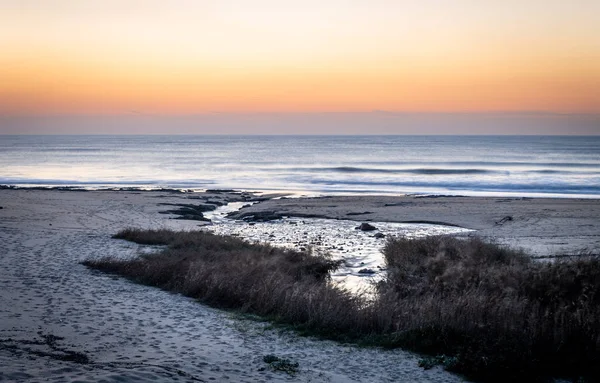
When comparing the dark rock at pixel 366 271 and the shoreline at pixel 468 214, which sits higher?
the shoreline at pixel 468 214

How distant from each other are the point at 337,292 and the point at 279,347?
3024mm

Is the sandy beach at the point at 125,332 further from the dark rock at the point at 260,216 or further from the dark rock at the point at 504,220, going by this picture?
the dark rock at the point at 260,216

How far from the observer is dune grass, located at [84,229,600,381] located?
9.07m

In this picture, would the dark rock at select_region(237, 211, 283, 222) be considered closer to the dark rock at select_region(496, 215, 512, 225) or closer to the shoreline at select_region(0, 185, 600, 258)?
the shoreline at select_region(0, 185, 600, 258)

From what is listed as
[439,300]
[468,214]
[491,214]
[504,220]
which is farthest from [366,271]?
[491,214]

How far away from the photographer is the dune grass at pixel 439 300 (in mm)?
9070

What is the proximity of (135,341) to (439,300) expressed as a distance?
6379mm

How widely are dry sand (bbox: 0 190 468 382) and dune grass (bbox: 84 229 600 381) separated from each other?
22.9 inches

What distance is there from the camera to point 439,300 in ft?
38.5

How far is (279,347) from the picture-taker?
988 cm

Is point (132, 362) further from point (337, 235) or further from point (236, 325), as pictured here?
point (337, 235)

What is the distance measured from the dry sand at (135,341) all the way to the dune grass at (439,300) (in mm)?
582

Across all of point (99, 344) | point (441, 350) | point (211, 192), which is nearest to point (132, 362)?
point (99, 344)

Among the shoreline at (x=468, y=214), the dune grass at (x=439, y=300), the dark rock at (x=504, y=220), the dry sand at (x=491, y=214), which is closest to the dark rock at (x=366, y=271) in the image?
the dune grass at (x=439, y=300)
